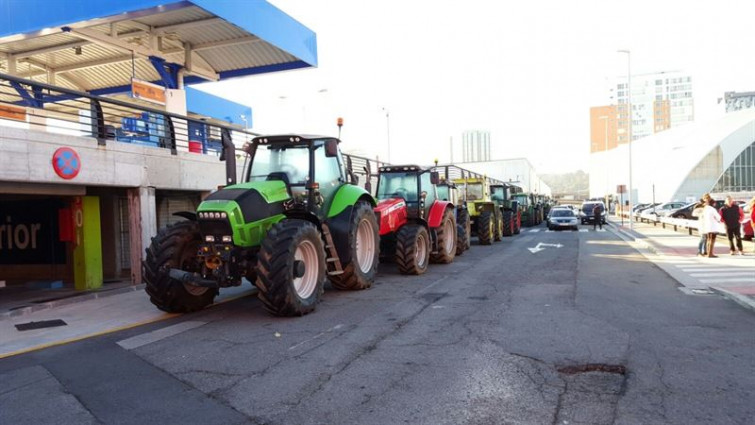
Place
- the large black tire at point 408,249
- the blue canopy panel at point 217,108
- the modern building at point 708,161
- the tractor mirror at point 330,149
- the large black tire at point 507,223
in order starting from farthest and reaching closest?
the modern building at point 708,161, the blue canopy panel at point 217,108, the large black tire at point 507,223, the large black tire at point 408,249, the tractor mirror at point 330,149

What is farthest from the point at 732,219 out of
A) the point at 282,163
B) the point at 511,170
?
the point at 511,170

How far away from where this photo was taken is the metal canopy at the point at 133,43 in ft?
47.8

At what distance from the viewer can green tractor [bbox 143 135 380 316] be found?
7.29 metres

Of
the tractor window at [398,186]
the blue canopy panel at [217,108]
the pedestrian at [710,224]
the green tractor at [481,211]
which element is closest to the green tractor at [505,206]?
the green tractor at [481,211]

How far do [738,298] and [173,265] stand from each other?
28.6ft

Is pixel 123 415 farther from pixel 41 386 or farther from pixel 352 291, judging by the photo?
pixel 352 291

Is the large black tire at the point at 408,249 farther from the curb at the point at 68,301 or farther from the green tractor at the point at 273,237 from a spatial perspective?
the curb at the point at 68,301

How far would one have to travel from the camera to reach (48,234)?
46.3 ft

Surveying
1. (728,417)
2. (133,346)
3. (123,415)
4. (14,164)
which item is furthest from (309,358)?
(14,164)

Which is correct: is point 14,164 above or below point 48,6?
below

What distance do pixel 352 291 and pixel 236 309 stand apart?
2235 millimetres

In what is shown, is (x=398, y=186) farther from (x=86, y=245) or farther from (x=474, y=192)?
(x=474, y=192)

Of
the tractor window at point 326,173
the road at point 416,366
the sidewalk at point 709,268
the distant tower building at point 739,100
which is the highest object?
the distant tower building at point 739,100

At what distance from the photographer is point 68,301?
9.93 metres
